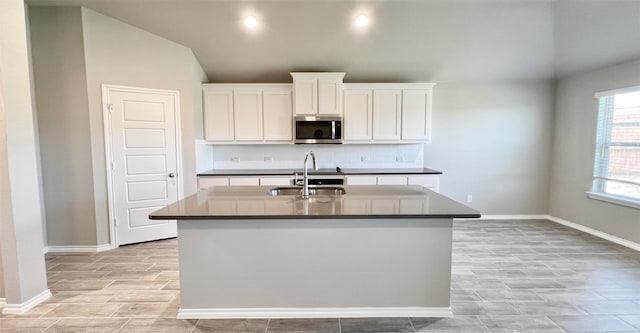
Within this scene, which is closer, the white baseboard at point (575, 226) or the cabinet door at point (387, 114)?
the white baseboard at point (575, 226)

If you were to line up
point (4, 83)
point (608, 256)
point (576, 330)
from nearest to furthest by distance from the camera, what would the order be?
point (576, 330) < point (4, 83) < point (608, 256)

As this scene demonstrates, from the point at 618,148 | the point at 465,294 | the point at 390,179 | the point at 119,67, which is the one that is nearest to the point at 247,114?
the point at 119,67

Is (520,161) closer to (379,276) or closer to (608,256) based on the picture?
(608,256)

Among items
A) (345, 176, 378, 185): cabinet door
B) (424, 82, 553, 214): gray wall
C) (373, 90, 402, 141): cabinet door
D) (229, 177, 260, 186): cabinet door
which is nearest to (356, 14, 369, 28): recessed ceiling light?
(373, 90, 402, 141): cabinet door

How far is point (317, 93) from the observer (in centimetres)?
453

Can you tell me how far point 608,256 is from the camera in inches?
136

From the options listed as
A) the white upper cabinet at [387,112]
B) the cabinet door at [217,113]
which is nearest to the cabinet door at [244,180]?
the cabinet door at [217,113]

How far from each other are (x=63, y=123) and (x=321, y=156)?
11.4 feet

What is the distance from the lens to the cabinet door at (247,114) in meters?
4.63

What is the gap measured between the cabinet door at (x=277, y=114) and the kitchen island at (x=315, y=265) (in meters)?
2.56

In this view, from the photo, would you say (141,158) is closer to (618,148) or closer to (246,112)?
(246,112)

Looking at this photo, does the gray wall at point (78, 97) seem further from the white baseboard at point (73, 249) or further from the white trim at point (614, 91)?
the white trim at point (614, 91)

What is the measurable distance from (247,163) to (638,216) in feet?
17.9

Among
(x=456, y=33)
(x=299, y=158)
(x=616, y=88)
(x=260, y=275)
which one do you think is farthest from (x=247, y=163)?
(x=616, y=88)
